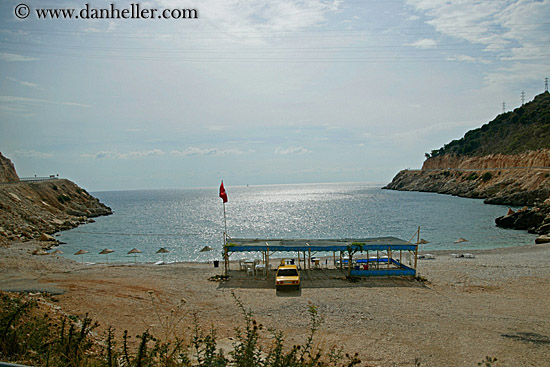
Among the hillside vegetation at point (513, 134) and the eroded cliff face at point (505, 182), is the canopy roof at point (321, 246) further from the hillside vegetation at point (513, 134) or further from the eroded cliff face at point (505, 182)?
the hillside vegetation at point (513, 134)

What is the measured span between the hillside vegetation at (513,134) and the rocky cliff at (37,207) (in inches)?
4540

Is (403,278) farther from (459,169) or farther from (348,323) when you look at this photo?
(459,169)

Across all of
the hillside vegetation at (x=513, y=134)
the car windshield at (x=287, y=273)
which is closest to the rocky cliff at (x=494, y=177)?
the hillside vegetation at (x=513, y=134)

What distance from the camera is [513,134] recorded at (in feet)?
392

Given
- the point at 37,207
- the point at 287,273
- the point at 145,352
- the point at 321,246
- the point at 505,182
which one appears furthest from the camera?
the point at 505,182

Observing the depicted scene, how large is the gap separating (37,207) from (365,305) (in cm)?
6492

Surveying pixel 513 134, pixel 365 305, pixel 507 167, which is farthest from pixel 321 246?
pixel 513 134

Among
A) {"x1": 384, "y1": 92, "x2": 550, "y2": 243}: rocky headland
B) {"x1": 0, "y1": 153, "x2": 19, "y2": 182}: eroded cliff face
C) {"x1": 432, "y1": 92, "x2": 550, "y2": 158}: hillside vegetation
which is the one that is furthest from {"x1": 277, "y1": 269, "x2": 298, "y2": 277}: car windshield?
{"x1": 432, "y1": 92, "x2": 550, "y2": 158}: hillside vegetation

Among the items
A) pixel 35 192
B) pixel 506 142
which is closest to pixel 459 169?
pixel 506 142

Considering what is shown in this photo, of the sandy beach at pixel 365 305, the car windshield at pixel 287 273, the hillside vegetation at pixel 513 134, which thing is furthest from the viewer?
the hillside vegetation at pixel 513 134

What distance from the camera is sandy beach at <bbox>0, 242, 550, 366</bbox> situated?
1142 centimetres

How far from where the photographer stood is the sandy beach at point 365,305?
37.5ft

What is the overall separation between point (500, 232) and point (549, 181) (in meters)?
37.4

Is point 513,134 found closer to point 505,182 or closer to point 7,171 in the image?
point 505,182
